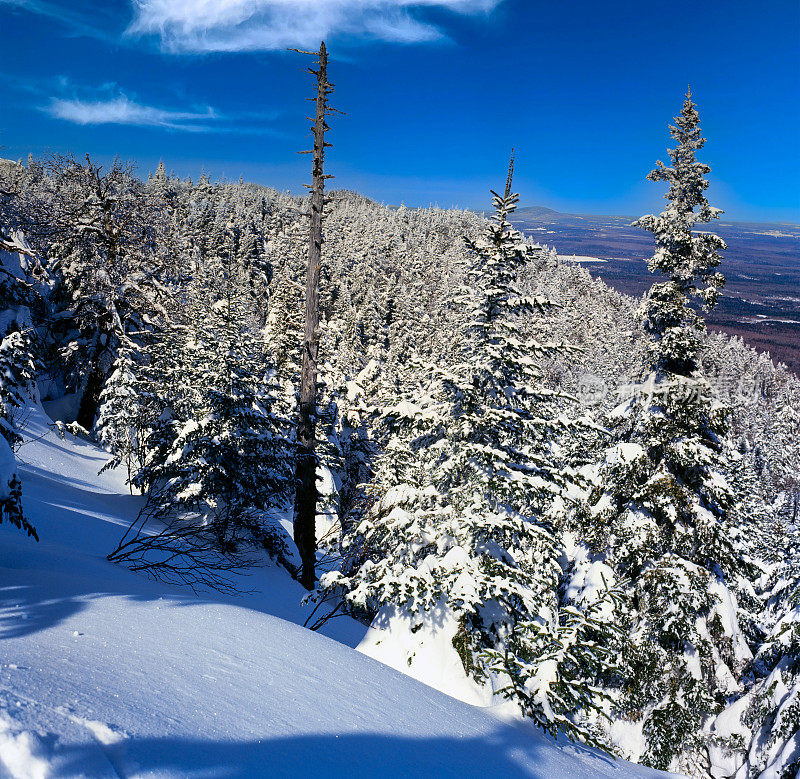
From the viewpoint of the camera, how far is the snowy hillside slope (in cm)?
217

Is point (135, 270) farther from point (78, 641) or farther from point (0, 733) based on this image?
point (0, 733)

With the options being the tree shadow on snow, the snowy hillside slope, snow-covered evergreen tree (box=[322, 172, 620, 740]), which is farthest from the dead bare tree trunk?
the tree shadow on snow

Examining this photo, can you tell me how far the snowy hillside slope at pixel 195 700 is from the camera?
2168mm

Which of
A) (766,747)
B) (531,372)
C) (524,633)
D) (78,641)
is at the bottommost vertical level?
(766,747)

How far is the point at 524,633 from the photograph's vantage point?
6.91 meters

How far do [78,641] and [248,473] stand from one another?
26.6ft

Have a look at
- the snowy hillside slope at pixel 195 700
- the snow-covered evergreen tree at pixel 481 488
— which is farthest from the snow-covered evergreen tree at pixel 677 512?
the snowy hillside slope at pixel 195 700

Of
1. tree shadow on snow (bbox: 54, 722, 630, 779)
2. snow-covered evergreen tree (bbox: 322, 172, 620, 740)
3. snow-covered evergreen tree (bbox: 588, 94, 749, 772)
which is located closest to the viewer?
tree shadow on snow (bbox: 54, 722, 630, 779)

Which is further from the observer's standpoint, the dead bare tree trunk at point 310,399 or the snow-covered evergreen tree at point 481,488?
the dead bare tree trunk at point 310,399

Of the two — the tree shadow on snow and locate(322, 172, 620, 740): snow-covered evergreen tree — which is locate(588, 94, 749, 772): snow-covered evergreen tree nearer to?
locate(322, 172, 620, 740): snow-covered evergreen tree

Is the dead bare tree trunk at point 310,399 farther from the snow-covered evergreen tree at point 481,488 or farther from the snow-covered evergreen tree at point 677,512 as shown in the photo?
the snow-covered evergreen tree at point 677,512

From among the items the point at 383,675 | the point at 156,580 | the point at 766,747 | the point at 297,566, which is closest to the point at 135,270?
the point at 297,566

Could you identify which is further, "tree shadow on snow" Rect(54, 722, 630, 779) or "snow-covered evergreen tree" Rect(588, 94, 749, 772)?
"snow-covered evergreen tree" Rect(588, 94, 749, 772)

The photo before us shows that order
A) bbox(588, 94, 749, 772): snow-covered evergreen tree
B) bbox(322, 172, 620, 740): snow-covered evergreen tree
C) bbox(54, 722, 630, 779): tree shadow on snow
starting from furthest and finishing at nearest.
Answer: bbox(588, 94, 749, 772): snow-covered evergreen tree → bbox(322, 172, 620, 740): snow-covered evergreen tree → bbox(54, 722, 630, 779): tree shadow on snow
